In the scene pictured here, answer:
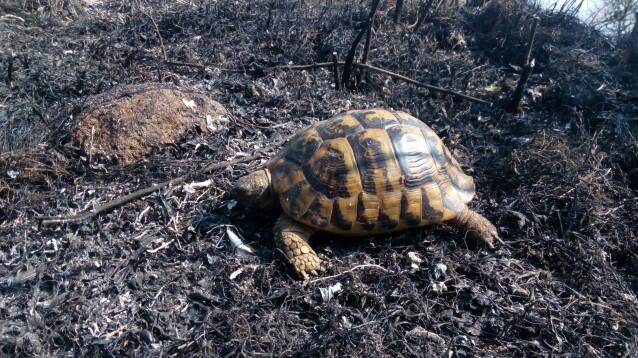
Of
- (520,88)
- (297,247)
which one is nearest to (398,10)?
(520,88)

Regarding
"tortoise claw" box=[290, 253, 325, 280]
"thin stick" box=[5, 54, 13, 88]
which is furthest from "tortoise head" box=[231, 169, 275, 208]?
"thin stick" box=[5, 54, 13, 88]

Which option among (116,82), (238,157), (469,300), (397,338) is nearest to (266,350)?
(397,338)

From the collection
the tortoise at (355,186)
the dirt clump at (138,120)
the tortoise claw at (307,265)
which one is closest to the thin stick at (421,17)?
the dirt clump at (138,120)

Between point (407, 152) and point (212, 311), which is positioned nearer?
point (212, 311)

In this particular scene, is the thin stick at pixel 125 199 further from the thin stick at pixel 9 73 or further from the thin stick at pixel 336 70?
the thin stick at pixel 9 73

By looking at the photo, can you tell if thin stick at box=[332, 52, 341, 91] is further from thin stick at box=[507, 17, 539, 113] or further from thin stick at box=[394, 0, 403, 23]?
thin stick at box=[394, 0, 403, 23]

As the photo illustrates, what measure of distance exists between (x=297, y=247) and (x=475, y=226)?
139 centimetres

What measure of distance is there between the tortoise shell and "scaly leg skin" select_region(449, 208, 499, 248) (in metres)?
0.09

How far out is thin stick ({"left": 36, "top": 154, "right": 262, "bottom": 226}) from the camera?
3.41 meters

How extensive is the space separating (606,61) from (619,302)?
405 cm

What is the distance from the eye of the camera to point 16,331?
2.78m

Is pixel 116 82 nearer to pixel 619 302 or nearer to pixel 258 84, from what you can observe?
pixel 258 84

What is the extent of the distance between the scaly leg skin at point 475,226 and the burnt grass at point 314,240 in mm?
94

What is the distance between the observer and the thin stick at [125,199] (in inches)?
134
